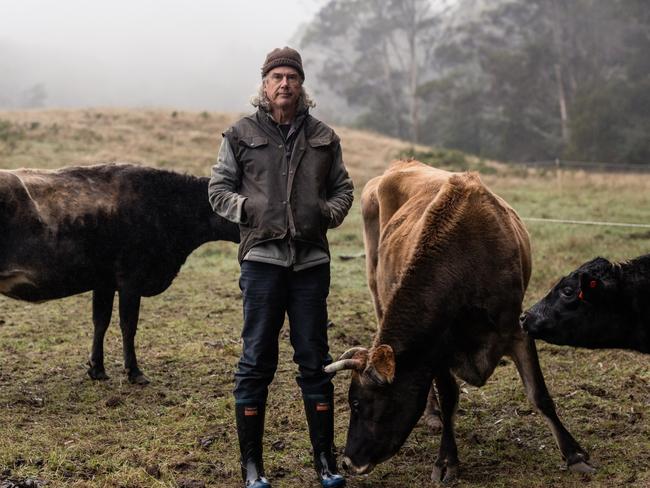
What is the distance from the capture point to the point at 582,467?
4.79 m

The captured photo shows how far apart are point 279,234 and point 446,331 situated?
3.80 ft

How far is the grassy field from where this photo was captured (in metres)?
4.96

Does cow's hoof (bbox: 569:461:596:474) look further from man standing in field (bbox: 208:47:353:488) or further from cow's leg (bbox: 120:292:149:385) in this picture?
cow's leg (bbox: 120:292:149:385)

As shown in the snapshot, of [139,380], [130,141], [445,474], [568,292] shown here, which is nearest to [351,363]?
[445,474]

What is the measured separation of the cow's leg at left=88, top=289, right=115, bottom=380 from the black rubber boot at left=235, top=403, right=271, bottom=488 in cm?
291

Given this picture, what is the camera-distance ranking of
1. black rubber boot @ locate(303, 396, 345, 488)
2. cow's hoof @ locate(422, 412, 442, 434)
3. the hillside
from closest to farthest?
black rubber boot @ locate(303, 396, 345, 488), cow's hoof @ locate(422, 412, 442, 434), the hillside

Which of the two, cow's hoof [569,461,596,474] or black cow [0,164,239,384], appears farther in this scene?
black cow [0,164,239,384]

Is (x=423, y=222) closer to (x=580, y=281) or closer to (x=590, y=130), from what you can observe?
(x=580, y=281)

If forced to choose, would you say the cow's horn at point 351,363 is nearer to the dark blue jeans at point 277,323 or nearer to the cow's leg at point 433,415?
the dark blue jeans at point 277,323

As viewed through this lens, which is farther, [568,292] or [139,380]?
[139,380]

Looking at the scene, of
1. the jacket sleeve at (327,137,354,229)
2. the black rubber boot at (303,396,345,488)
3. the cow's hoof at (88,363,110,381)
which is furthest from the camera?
the cow's hoof at (88,363,110,381)

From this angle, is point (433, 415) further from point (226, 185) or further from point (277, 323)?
point (226, 185)

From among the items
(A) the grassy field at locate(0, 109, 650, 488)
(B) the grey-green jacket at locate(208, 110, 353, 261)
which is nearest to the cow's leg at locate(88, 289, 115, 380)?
(A) the grassy field at locate(0, 109, 650, 488)

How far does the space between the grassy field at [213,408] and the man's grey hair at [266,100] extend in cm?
236
